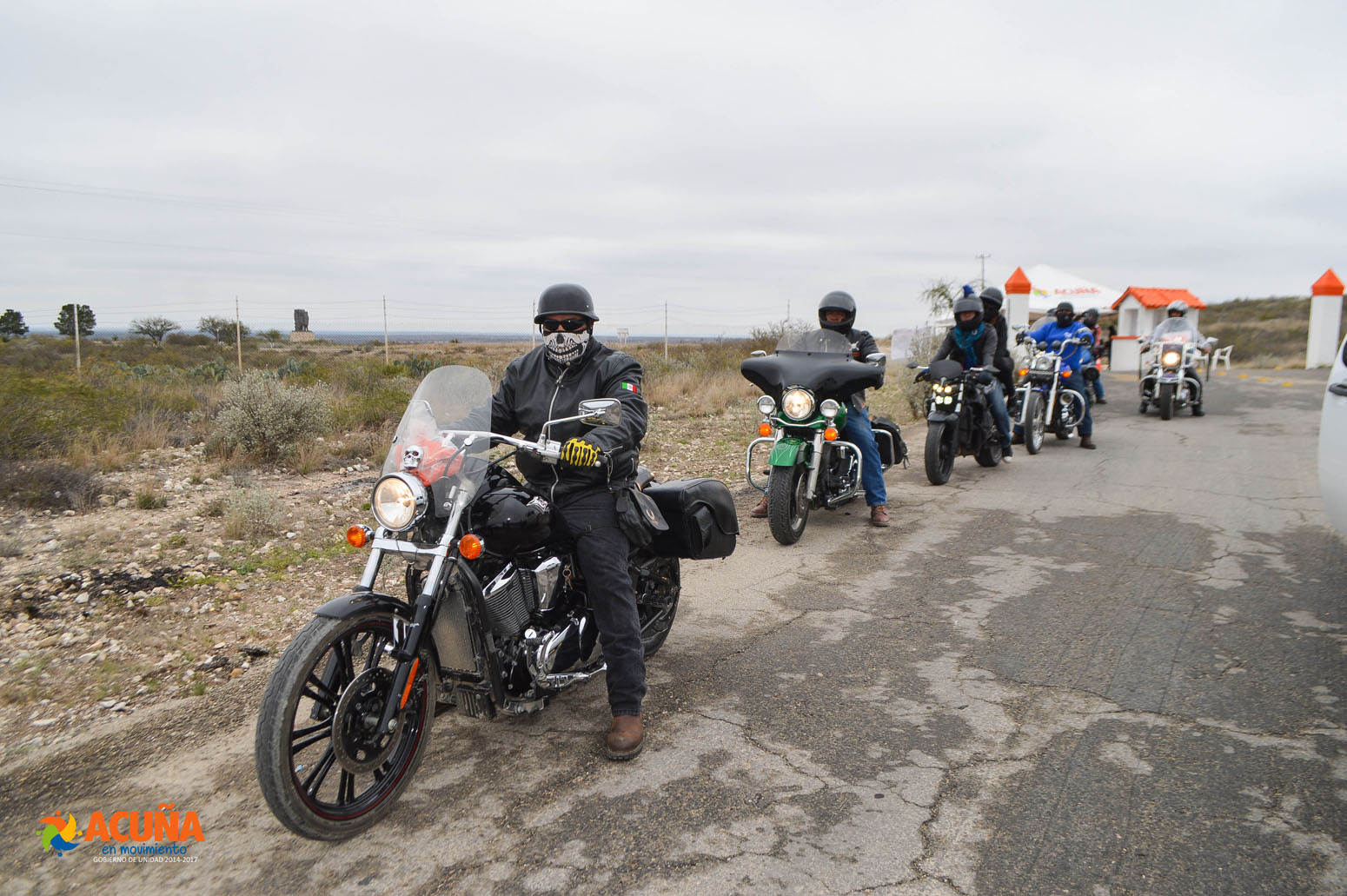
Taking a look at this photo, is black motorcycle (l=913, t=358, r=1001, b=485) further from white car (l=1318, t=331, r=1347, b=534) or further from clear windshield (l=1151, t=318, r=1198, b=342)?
clear windshield (l=1151, t=318, r=1198, b=342)

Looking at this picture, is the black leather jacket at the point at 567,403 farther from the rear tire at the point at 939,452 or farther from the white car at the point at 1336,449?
the rear tire at the point at 939,452

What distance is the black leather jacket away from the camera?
3.61m

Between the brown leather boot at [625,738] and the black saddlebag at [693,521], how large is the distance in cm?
90

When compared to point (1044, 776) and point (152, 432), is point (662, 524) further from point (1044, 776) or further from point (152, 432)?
point (152, 432)

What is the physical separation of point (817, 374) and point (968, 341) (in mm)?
3213

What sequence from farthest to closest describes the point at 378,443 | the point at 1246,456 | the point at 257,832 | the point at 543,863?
the point at 378,443, the point at 1246,456, the point at 257,832, the point at 543,863

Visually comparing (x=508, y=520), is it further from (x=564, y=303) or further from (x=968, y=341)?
(x=968, y=341)

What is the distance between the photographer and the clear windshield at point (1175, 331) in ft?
46.4

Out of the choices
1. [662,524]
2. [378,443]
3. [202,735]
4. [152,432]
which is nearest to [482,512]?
[662,524]

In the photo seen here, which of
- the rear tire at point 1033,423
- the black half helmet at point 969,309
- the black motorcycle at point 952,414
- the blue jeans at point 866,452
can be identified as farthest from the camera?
the rear tire at point 1033,423

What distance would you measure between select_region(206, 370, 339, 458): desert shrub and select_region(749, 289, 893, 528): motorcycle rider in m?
6.44

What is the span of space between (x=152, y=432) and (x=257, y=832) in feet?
31.1

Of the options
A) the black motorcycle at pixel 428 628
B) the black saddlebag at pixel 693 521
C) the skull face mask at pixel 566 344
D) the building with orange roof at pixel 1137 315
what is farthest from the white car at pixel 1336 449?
the building with orange roof at pixel 1137 315

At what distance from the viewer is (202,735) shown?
3.69 metres
